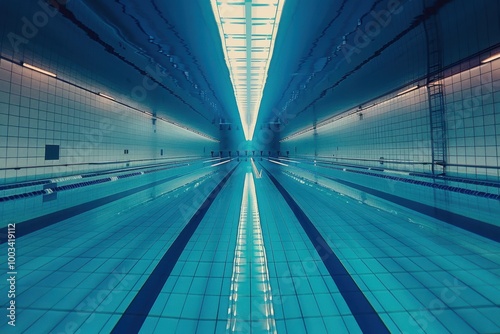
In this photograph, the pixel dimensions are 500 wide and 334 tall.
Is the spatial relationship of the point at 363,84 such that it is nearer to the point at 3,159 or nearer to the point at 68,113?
the point at 68,113

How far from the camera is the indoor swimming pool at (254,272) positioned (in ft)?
5.33

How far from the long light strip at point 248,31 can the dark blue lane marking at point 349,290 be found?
5.09 meters

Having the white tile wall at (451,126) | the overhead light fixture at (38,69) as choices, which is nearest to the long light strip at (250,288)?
the white tile wall at (451,126)

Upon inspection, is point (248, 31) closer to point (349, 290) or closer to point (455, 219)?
point (455, 219)

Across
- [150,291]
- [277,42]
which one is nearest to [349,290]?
[150,291]

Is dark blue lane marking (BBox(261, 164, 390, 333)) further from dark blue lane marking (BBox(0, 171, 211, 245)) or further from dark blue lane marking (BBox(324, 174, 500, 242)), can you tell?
dark blue lane marking (BBox(0, 171, 211, 245))

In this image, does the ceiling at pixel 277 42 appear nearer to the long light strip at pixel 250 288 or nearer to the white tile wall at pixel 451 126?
the white tile wall at pixel 451 126

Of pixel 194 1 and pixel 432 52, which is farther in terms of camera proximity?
pixel 432 52

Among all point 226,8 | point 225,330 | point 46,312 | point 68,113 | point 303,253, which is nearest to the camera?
point 225,330

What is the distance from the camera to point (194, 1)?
439 cm

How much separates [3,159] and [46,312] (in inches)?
238

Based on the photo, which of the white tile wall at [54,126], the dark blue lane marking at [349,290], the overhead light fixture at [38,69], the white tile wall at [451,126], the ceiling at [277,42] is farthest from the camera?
the overhead light fixture at [38,69]

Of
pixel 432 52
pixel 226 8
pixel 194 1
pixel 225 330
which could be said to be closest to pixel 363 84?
pixel 432 52

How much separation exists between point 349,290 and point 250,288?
3.00 ft
